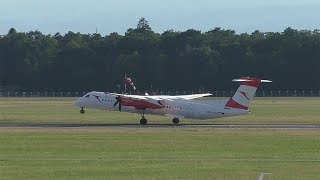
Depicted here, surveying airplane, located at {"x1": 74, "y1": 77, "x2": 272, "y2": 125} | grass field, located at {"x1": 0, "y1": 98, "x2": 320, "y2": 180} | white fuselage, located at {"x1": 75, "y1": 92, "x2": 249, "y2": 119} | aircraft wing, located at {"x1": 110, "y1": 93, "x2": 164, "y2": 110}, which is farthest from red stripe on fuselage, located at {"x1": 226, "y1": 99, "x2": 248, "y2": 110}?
grass field, located at {"x1": 0, "y1": 98, "x2": 320, "y2": 180}

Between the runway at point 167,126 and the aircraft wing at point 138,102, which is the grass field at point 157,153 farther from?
the aircraft wing at point 138,102

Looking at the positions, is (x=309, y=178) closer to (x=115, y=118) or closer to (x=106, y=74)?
(x=115, y=118)

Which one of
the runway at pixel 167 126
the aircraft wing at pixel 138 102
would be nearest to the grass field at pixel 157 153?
the runway at pixel 167 126

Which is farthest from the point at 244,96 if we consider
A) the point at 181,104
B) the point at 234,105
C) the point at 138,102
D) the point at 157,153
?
the point at 157,153

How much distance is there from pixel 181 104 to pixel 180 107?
255mm

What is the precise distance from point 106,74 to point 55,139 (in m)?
135

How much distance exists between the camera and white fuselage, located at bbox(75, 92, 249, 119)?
8294 cm

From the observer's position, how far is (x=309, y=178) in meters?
39.0

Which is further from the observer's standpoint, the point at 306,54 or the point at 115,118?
the point at 306,54

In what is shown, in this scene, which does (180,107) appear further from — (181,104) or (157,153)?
(157,153)

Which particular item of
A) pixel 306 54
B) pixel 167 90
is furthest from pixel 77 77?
pixel 306 54

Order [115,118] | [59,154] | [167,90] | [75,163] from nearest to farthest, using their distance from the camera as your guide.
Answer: [75,163], [59,154], [115,118], [167,90]

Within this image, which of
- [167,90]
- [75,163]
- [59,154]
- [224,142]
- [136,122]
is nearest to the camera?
[75,163]

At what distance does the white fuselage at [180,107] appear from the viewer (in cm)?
8294
